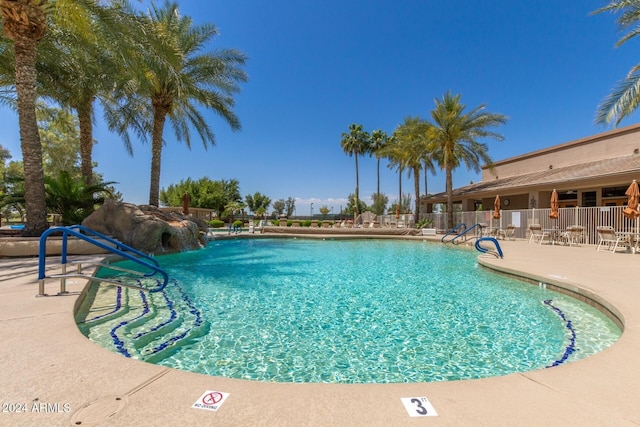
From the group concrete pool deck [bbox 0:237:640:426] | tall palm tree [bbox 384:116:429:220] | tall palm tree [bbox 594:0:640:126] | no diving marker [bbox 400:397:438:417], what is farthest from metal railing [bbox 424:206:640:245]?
no diving marker [bbox 400:397:438:417]

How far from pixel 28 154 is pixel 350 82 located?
22426 mm

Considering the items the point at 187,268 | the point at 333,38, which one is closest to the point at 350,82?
the point at 333,38

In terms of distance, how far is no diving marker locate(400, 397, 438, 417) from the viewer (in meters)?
1.80

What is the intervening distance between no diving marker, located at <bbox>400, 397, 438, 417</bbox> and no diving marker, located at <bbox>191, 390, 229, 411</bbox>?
1188mm

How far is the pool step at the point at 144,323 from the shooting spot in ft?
12.3

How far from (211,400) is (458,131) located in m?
23.2

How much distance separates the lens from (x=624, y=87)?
10.7 m

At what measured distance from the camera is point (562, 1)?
13.8m

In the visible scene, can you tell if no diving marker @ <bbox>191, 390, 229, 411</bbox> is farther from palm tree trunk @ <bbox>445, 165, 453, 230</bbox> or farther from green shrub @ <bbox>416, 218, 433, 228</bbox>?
green shrub @ <bbox>416, 218, 433, 228</bbox>

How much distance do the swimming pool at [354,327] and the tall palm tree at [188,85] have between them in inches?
379

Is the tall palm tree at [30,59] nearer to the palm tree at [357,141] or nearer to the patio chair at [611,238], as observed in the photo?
the patio chair at [611,238]

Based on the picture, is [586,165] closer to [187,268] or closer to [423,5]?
[423,5]

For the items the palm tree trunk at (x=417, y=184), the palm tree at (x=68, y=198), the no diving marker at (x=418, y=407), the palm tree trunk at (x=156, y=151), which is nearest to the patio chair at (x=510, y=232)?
the palm tree trunk at (x=417, y=184)

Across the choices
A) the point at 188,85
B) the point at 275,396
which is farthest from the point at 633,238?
the point at 188,85
